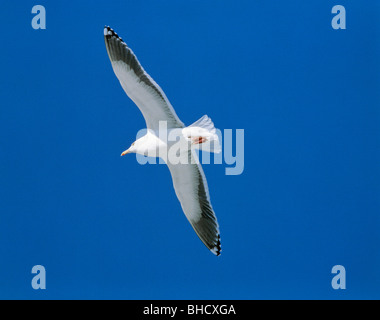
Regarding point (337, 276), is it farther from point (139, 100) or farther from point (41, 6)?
point (41, 6)

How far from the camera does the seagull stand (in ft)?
14.5

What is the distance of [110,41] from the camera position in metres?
4.44

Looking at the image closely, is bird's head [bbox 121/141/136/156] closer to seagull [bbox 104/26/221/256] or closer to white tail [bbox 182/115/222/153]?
seagull [bbox 104/26/221/256]

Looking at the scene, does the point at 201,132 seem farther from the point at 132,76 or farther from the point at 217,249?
the point at 217,249

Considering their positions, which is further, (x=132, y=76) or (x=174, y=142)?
(x=174, y=142)

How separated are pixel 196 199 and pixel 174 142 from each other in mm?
396

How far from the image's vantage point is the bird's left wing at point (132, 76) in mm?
4414

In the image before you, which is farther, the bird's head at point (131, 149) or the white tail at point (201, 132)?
the bird's head at point (131, 149)

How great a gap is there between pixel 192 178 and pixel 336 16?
1412mm

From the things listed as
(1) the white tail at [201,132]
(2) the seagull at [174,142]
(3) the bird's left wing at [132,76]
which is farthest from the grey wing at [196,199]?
(3) the bird's left wing at [132,76]

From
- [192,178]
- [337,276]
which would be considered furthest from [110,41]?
[337,276]

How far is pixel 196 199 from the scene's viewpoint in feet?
15.6

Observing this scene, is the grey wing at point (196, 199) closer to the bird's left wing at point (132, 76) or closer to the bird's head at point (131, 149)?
the bird's head at point (131, 149)

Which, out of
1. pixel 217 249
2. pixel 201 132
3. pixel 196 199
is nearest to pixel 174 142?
pixel 201 132
